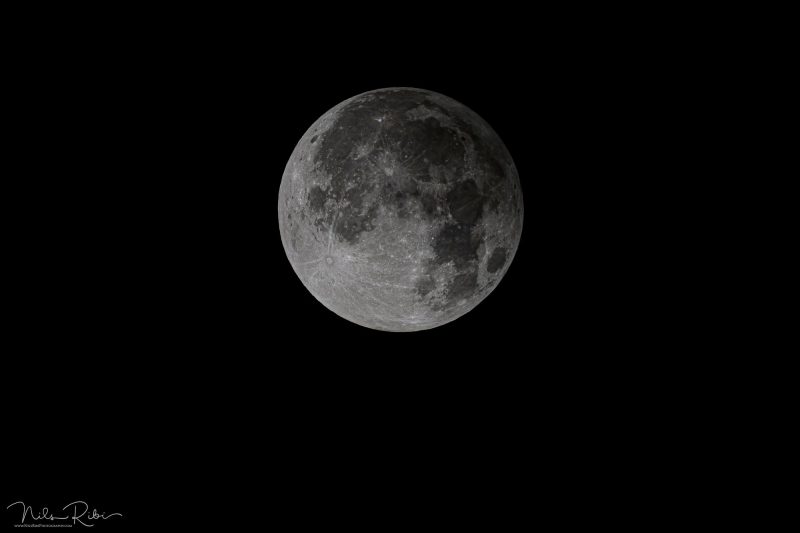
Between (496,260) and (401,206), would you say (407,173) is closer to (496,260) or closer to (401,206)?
(401,206)

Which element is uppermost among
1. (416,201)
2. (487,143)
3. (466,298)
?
(487,143)

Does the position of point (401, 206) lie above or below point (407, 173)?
below

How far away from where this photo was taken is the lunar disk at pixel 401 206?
322 centimetres

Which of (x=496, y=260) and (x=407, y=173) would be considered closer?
(x=407, y=173)

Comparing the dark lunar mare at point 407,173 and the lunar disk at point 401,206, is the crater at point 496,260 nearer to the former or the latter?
the lunar disk at point 401,206

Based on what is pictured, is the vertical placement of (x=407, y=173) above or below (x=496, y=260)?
above

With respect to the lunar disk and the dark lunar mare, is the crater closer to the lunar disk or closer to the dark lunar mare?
the lunar disk

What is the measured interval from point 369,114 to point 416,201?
0.72 meters

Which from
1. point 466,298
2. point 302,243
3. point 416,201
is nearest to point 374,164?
point 416,201

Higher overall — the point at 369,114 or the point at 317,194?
the point at 369,114

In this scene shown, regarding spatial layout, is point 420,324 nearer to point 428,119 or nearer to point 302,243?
point 302,243

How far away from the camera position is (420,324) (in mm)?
3840

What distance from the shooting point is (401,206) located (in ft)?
10.5

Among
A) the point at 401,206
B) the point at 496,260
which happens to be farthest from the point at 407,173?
the point at 496,260
